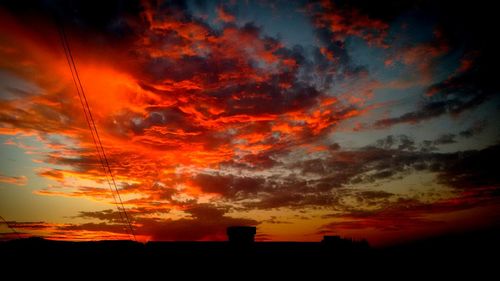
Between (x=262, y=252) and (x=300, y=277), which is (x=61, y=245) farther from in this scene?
(x=300, y=277)

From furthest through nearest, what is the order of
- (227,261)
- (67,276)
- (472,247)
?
(472,247) < (227,261) < (67,276)

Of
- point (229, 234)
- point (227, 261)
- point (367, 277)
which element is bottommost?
point (367, 277)

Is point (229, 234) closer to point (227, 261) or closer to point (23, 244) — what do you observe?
point (227, 261)

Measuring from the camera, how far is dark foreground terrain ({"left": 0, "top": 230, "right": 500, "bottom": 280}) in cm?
995

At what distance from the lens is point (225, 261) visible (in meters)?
10.9

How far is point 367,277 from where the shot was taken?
11.7 metres

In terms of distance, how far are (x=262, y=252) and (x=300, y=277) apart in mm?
1904

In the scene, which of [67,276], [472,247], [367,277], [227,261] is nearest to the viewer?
[67,276]

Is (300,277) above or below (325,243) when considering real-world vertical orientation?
below

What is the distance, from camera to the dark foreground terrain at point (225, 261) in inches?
392

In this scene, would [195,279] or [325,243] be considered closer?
[195,279]

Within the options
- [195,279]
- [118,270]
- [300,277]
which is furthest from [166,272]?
[300,277]

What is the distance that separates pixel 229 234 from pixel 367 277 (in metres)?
6.65

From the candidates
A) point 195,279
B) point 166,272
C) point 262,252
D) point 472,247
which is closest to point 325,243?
point 262,252
